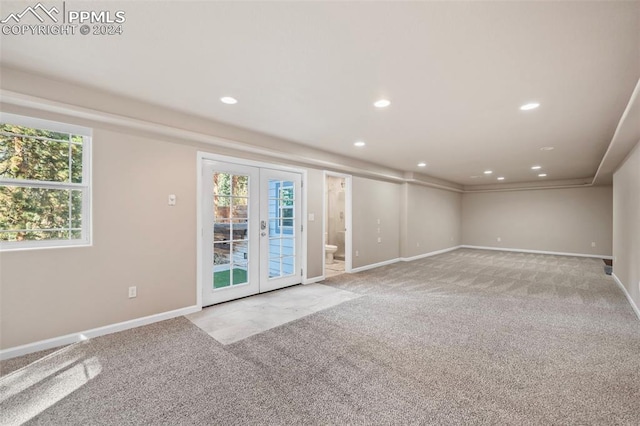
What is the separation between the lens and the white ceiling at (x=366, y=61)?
5.47 feet

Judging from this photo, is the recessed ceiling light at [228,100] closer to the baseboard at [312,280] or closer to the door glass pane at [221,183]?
the door glass pane at [221,183]

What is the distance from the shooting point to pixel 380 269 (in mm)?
6469

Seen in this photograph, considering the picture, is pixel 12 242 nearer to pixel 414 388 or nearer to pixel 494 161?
pixel 414 388

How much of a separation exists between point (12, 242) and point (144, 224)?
1029 mm

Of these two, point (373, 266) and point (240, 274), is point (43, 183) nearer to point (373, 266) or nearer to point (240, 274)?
A: point (240, 274)

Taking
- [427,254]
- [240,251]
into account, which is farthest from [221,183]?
[427,254]

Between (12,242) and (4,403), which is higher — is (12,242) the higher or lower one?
the higher one

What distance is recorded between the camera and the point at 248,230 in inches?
169

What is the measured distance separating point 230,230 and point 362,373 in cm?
267

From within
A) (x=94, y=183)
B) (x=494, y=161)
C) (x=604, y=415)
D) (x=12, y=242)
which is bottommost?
(x=604, y=415)

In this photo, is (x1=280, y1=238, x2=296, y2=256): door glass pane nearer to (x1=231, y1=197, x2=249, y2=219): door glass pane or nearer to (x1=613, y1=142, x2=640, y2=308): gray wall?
(x1=231, y1=197, x2=249, y2=219): door glass pane

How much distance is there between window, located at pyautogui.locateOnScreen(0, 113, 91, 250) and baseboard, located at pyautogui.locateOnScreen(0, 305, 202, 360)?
0.89 m

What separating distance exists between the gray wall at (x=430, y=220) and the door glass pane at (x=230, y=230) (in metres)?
4.72

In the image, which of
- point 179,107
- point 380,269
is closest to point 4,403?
point 179,107
